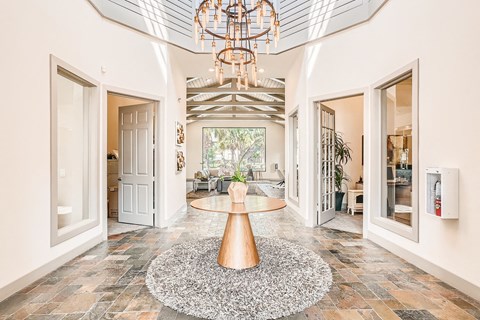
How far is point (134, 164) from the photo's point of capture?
515cm

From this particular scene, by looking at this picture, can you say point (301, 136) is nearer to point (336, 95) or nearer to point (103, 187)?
point (336, 95)

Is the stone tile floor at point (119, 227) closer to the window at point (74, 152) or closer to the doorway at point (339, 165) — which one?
the window at point (74, 152)

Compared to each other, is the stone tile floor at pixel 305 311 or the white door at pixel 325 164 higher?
the white door at pixel 325 164

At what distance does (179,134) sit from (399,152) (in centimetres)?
424

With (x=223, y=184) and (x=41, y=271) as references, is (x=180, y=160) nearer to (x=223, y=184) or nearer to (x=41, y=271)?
(x=41, y=271)

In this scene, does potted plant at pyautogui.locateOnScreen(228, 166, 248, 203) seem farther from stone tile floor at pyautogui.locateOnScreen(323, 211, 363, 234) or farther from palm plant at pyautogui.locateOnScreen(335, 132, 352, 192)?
palm plant at pyautogui.locateOnScreen(335, 132, 352, 192)

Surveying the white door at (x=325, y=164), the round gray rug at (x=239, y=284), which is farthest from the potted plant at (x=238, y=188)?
the white door at (x=325, y=164)

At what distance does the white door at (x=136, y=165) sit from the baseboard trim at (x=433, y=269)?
390cm

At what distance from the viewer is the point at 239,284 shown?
2.55 m

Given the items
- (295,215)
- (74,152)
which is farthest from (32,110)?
(295,215)

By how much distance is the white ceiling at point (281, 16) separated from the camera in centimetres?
412

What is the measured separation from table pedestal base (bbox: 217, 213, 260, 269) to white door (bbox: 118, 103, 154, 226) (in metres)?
2.53

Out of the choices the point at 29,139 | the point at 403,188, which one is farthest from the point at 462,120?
the point at 29,139

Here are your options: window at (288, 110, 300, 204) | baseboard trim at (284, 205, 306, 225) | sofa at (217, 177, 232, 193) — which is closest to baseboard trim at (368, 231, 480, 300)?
baseboard trim at (284, 205, 306, 225)
